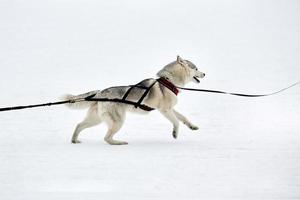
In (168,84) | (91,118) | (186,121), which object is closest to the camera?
(91,118)

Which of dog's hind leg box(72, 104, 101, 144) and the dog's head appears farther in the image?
the dog's head

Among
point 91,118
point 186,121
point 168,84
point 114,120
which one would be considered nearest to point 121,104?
point 114,120

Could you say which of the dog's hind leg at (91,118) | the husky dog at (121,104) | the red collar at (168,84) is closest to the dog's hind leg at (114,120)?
the husky dog at (121,104)

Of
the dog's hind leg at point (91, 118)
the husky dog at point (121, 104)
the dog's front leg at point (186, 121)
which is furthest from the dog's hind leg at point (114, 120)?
the dog's front leg at point (186, 121)

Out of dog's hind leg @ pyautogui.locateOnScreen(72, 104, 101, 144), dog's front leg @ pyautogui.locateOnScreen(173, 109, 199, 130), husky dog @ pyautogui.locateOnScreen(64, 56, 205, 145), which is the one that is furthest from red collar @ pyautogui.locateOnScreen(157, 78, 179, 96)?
dog's hind leg @ pyautogui.locateOnScreen(72, 104, 101, 144)

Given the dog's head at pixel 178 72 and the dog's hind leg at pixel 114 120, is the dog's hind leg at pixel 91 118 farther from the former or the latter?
the dog's head at pixel 178 72

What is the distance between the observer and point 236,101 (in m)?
12.8

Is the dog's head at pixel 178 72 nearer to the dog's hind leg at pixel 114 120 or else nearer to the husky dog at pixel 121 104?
the husky dog at pixel 121 104

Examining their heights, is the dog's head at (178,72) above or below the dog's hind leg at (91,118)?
above

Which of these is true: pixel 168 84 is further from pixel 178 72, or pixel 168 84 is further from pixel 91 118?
pixel 91 118

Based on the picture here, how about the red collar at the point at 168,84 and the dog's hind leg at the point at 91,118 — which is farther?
the red collar at the point at 168,84

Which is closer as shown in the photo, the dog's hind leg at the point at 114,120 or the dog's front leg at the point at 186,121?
the dog's hind leg at the point at 114,120

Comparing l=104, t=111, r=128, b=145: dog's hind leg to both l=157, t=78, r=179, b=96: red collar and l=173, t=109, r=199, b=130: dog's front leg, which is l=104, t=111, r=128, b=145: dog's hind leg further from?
l=173, t=109, r=199, b=130: dog's front leg

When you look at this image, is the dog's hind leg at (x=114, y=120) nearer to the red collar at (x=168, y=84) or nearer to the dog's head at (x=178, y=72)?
the red collar at (x=168, y=84)
